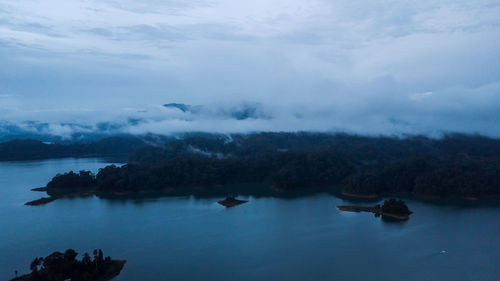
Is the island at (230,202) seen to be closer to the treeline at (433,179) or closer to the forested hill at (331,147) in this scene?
the treeline at (433,179)

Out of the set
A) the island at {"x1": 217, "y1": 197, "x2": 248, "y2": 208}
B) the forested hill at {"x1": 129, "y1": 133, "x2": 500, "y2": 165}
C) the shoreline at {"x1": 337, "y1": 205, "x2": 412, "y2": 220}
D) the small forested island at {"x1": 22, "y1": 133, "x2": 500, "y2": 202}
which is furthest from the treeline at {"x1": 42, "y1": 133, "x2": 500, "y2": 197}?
the island at {"x1": 217, "y1": 197, "x2": 248, "y2": 208}

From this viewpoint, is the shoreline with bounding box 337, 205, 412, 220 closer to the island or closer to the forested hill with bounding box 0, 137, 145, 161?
the island

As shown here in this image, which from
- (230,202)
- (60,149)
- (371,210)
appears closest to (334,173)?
(371,210)

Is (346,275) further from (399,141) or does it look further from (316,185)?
(399,141)

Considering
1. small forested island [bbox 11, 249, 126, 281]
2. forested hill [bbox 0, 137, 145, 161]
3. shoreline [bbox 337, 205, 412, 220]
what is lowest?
small forested island [bbox 11, 249, 126, 281]

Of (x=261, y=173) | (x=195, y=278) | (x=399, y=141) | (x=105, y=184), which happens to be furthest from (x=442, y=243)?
(x=399, y=141)

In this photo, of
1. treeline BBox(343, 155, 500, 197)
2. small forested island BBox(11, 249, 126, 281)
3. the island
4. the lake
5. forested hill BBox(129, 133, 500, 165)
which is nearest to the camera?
small forested island BBox(11, 249, 126, 281)
